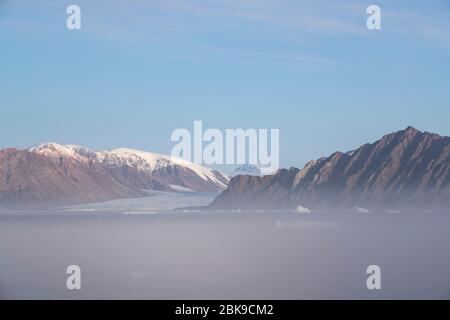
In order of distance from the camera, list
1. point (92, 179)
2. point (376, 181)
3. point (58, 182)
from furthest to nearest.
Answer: point (92, 179) → point (58, 182) → point (376, 181)

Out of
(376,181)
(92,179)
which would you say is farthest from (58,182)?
(376,181)

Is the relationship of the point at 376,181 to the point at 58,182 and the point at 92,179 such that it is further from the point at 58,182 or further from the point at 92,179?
the point at 92,179

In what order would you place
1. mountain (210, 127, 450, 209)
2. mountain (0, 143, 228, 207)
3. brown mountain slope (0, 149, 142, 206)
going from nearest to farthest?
mountain (210, 127, 450, 209)
brown mountain slope (0, 149, 142, 206)
mountain (0, 143, 228, 207)

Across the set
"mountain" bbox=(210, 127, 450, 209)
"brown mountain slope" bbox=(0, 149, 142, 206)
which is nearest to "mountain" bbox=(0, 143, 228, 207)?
"brown mountain slope" bbox=(0, 149, 142, 206)

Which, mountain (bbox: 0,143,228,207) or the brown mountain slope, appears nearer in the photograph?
the brown mountain slope

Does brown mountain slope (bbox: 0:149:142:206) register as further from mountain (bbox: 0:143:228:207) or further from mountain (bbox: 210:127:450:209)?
mountain (bbox: 210:127:450:209)

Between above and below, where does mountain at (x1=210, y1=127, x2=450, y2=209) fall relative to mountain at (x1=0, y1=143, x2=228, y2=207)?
below

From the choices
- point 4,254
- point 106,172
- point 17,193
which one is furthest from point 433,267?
point 106,172
